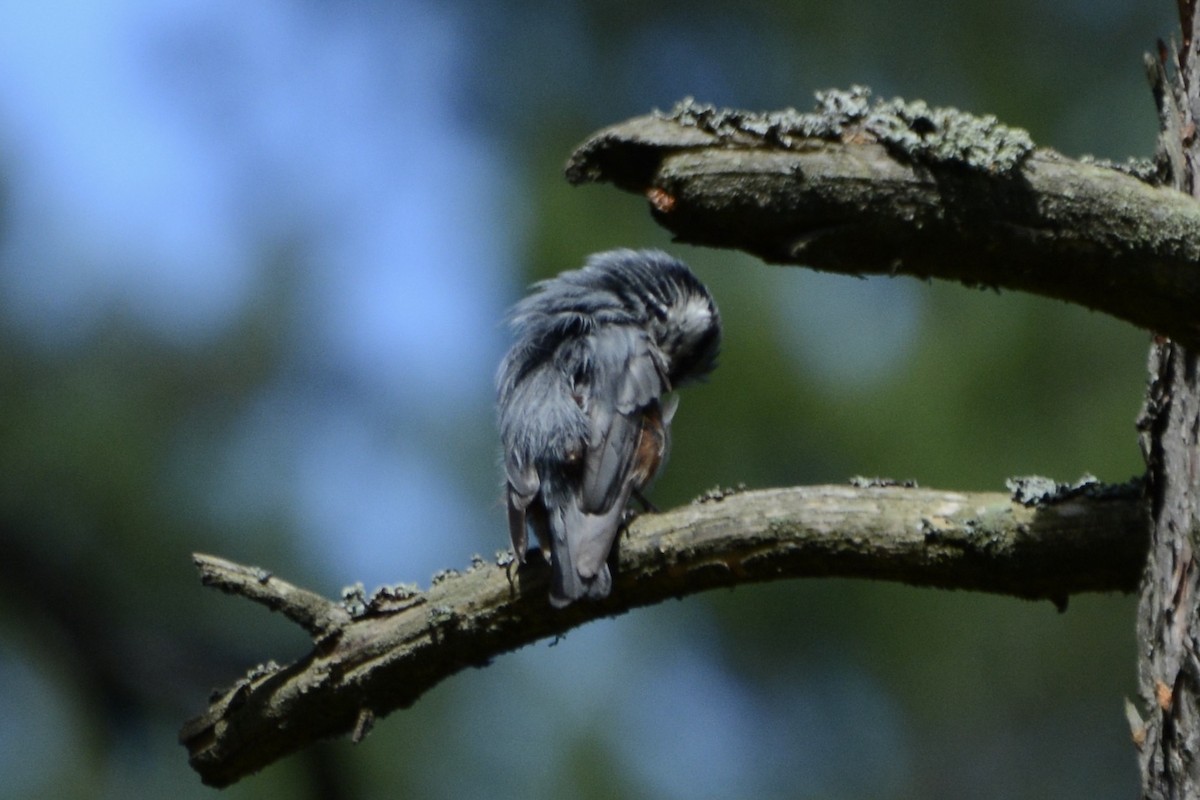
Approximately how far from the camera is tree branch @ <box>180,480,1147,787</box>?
210 cm

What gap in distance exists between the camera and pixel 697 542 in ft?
7.63

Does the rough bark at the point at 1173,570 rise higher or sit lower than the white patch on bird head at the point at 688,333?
lower

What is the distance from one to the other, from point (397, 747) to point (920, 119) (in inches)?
119

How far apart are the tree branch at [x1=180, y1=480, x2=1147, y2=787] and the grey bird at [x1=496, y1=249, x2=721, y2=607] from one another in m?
0.16

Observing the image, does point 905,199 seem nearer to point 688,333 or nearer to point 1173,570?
→ point 1173,570

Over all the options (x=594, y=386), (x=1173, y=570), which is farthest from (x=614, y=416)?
(x=1173, y=570)

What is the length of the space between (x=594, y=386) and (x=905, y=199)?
60.2 inches

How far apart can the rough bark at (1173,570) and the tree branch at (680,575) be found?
0.30 ft

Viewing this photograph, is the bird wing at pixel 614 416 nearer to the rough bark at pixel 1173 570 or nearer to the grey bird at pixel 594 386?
the grey bird at pixel 594 386

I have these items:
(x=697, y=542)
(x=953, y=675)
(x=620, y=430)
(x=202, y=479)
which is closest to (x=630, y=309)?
(x=620, y=430)

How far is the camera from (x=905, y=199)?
5.23ft

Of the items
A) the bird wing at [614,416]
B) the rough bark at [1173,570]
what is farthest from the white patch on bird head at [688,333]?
the rough bark at [1173,570]

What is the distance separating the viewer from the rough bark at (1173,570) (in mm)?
1866

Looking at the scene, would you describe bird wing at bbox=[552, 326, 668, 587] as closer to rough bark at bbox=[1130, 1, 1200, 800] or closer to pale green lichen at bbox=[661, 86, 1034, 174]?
rough bark at bbox=[1130, 1, 1200, 800]
